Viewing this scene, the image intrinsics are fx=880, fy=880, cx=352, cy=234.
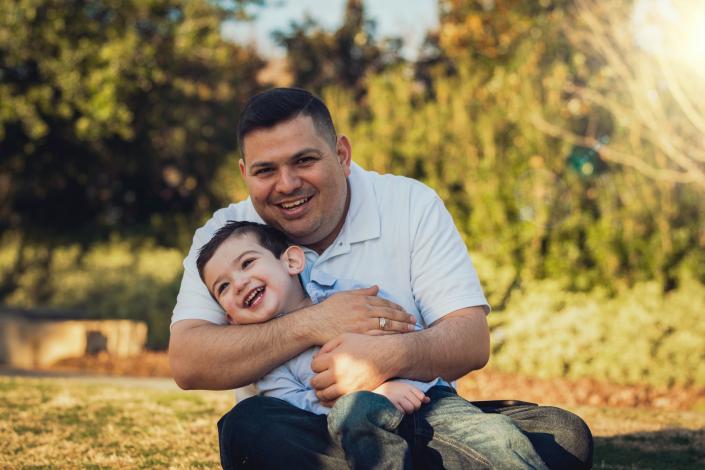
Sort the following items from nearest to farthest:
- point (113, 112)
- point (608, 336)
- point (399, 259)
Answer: point (399, 259), point (608, 336), point (113, 112)

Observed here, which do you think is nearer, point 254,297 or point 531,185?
point 254,297

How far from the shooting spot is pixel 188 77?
1677cm

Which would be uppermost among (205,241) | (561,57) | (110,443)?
(561,57)

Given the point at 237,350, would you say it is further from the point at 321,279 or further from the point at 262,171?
the point at 262,171

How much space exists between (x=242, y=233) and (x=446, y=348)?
2.81ft

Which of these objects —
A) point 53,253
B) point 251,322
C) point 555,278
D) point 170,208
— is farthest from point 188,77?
point 251,322

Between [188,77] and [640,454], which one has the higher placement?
[188,77]

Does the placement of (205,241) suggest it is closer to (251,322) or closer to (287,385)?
(251,322)

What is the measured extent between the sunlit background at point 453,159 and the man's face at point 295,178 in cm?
596

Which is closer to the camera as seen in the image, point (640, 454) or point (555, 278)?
point (640, 454)

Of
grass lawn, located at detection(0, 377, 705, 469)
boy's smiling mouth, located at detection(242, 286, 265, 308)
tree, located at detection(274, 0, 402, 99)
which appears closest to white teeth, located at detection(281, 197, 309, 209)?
boy's smiling mouth, located at detection(242, 286, 265, 308)

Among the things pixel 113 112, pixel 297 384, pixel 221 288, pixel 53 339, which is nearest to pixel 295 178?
pixel 221 288

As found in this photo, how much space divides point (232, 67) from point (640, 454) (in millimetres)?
14300

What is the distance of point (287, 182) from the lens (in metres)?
3.25
